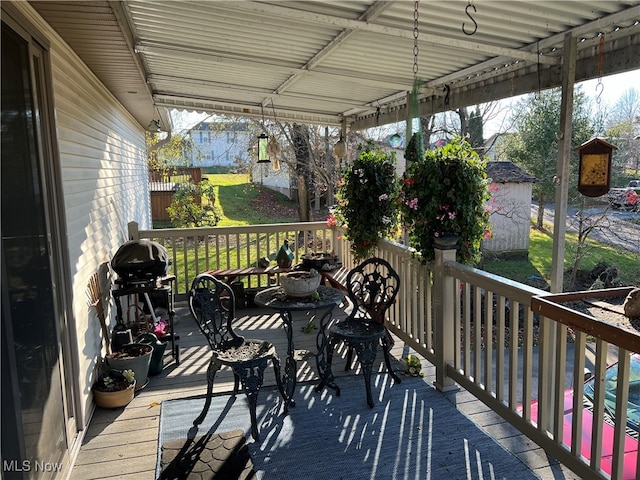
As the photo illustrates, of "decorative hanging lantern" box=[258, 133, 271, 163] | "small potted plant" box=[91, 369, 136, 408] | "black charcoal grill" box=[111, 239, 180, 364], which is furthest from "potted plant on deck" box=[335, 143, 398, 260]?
"small potted plant" box=[91, 369, 136, 408]

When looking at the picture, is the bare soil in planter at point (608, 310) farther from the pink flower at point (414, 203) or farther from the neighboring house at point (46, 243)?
the neighboring house at point (46, 243)

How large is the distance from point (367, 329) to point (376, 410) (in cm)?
54

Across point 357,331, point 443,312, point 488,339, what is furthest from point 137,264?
point 488,339

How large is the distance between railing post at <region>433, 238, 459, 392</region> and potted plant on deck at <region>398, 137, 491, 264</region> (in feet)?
0.35

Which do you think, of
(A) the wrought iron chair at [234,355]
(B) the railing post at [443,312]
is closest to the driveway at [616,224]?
(B) the railing post at [443,312]

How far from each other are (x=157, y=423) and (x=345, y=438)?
121cm

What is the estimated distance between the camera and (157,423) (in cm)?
311

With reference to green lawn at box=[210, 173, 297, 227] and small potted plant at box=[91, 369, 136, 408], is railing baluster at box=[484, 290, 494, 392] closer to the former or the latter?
small potted plant at box=[91, 369, 136, 408]

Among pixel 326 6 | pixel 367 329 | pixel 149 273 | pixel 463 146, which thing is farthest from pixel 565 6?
pixel 149 273

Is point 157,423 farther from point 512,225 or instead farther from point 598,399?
point 512,225

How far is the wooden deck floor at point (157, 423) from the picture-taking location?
262 cm

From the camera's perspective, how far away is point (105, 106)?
16.0 ft

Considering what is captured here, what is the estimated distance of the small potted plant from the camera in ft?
10.8

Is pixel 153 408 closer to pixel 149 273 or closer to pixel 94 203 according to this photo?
pixel 149 273
